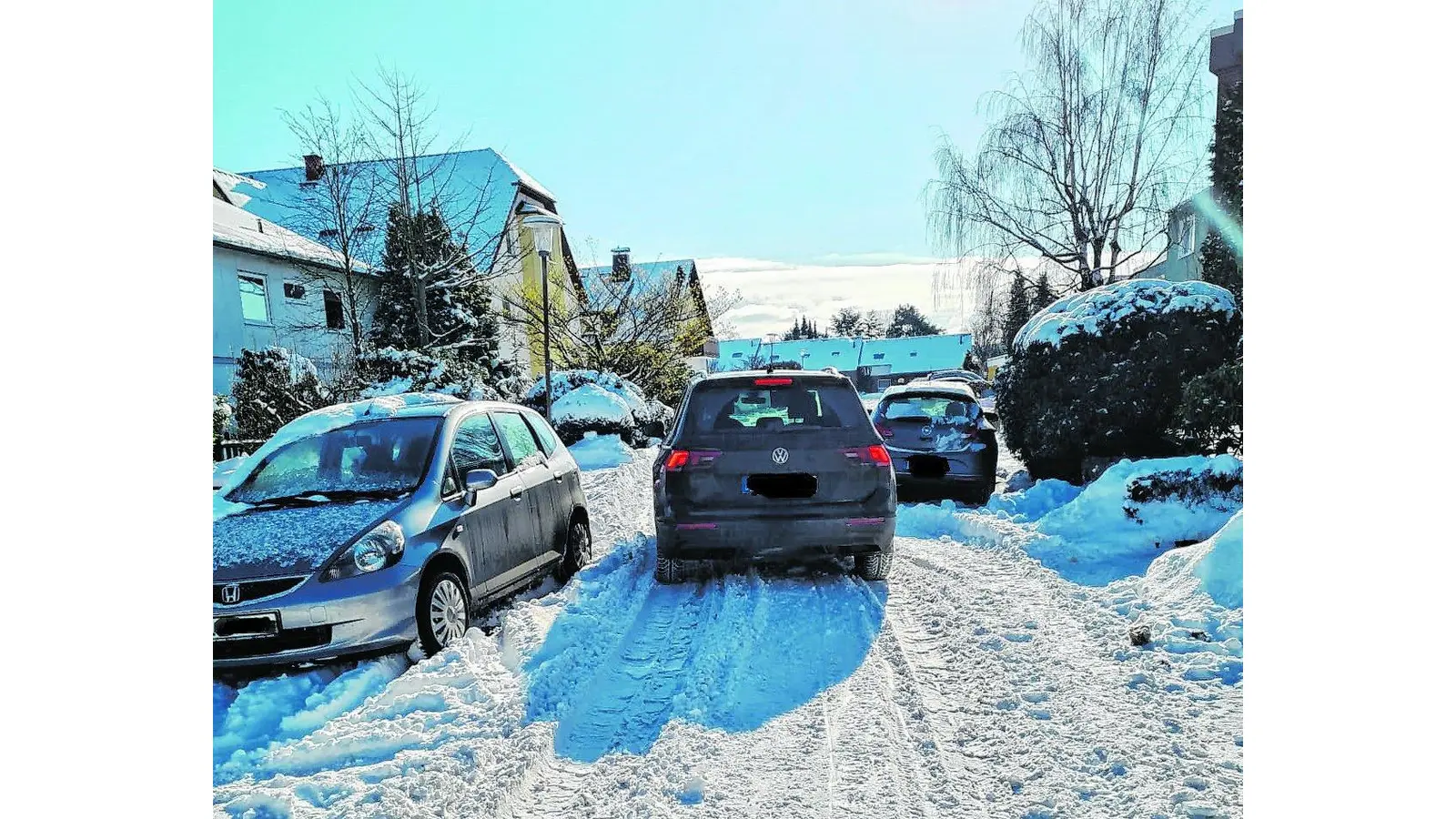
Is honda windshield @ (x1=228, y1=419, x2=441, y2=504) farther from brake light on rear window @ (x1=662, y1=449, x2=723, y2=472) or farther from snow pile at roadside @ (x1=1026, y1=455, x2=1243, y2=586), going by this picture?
snow pile at roadside @ (x1=1026, y1=455, x2=1243, y2=586)

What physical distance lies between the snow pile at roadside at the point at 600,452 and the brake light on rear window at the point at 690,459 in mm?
6884

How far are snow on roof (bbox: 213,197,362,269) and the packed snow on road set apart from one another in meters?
2.53

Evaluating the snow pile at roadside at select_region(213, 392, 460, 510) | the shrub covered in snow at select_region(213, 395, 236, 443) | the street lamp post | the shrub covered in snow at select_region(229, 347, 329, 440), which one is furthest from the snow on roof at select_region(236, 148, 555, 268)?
the snow pile at roadside at select_region(213, 392, 460, 510)

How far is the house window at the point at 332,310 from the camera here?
28.7ft

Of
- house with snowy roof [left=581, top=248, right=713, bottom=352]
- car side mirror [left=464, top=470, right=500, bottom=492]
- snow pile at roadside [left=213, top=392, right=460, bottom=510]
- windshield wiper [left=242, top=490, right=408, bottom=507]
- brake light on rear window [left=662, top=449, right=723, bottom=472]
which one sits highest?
house with snowy roof [left=581, top=248, right=713, bottom=352]

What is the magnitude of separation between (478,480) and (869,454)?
2351mm

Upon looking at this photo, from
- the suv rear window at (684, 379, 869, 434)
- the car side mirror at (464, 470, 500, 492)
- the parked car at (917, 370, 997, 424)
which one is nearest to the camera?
the car side mirror at (464, 470, 500, 492)

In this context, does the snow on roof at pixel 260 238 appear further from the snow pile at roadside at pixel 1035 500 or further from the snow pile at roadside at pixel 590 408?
the snow pile at roadside at pixel 1035 500

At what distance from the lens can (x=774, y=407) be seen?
4.95 metres

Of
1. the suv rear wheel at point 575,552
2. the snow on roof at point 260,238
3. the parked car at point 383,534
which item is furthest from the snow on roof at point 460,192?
the suv rear wheel at point 575,552

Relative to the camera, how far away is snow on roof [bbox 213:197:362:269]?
4.65 m

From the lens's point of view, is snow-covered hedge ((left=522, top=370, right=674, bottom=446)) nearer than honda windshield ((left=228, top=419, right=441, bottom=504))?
No
